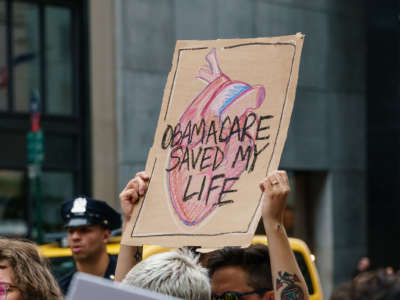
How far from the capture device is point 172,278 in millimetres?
2611

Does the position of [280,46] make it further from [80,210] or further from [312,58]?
[312,58]

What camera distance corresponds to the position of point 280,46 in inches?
131

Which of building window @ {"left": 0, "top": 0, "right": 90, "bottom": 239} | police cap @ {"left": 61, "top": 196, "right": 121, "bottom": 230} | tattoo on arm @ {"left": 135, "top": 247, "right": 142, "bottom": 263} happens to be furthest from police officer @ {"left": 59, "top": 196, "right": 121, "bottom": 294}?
building window @ {"left": 0, "top": 0, "right": 90, "bottom": 239}

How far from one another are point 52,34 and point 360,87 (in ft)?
25.3

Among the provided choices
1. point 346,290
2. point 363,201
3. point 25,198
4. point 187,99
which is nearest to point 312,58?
point 363,201

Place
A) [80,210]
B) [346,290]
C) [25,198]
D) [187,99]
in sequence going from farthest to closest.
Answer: [25,198]
[80,210]
[187,99]
[346,290]

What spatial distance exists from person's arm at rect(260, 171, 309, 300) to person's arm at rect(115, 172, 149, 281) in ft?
2.05

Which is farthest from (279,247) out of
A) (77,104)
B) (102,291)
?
(77,104)

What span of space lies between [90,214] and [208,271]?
2019 millimetres

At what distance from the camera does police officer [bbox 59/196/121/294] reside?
4.92 metres

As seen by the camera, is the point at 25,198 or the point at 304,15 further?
the point at 304,15

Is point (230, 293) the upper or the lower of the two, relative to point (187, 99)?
lower

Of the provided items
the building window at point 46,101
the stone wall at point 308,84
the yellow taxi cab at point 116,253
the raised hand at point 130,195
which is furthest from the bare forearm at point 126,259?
the stone wall at point 308,84

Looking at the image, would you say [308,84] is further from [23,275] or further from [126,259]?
[23,275]
